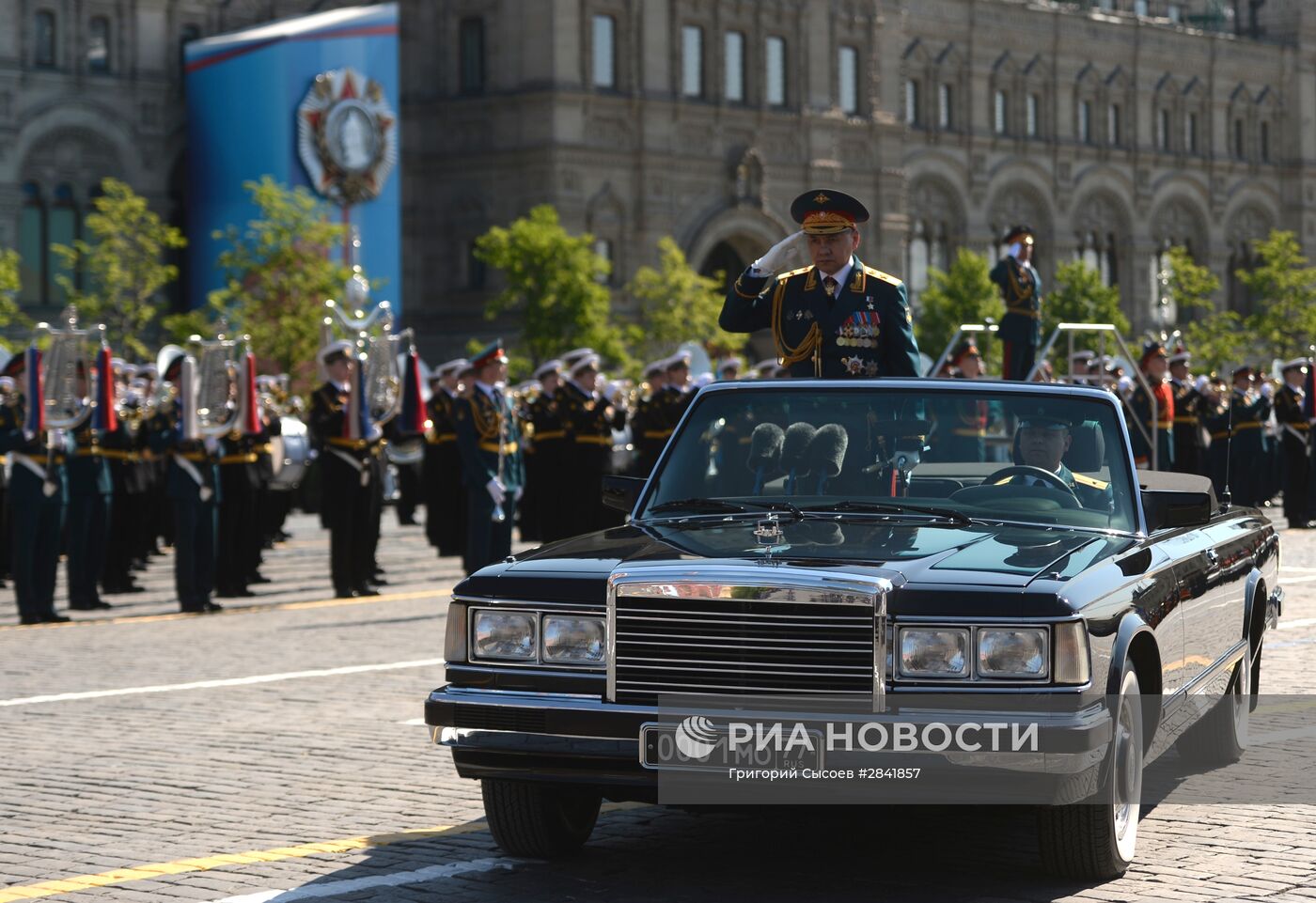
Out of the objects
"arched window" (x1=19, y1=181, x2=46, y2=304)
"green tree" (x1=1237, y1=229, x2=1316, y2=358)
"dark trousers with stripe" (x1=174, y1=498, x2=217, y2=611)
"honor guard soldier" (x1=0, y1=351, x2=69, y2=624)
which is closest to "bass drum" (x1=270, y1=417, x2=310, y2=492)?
"dark trousers with stripe" (x1=174, y1=498, x2=217, y2=611)

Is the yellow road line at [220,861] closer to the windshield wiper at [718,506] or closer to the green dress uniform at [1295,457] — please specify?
the windshield wiper at [718,506]

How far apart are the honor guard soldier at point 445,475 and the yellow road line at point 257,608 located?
3795 mm

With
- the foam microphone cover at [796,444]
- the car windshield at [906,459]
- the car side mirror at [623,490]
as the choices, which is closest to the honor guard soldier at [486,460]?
the car side mirror at [623,490]

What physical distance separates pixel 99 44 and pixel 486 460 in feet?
132

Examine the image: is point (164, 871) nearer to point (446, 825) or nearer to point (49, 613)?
point (446, 825)

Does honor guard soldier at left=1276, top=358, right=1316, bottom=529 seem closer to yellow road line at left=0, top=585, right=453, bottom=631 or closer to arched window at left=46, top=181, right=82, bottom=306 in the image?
yellow road line at left=0, top=585, right=453, bottom=631

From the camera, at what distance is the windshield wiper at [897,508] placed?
7844 mm

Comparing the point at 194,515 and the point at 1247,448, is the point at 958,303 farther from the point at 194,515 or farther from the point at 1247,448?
the point at 194,515

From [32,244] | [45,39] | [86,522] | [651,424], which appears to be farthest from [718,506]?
[45,39]

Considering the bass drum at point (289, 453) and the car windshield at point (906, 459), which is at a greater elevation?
the car windshield at point (906, 459)

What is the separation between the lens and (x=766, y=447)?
8438mm

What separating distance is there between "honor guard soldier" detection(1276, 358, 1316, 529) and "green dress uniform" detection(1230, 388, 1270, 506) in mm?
453

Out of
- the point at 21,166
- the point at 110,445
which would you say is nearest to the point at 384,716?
the point at 110,445

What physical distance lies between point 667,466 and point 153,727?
436 cm
